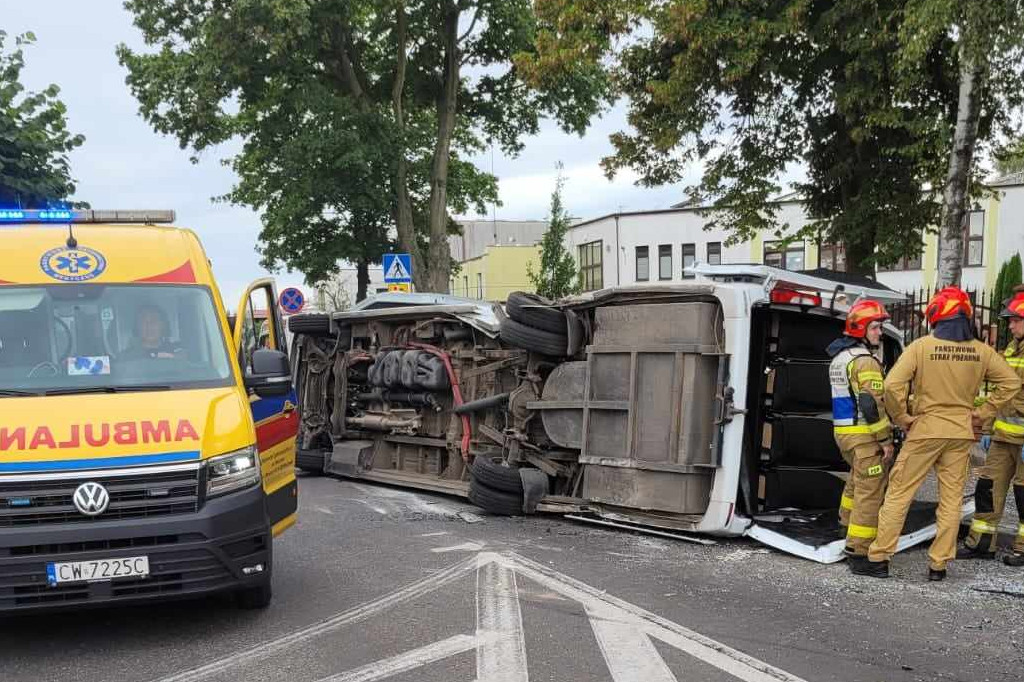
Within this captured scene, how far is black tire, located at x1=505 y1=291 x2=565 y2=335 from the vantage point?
8766 mm

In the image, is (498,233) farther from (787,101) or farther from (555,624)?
(555,624)

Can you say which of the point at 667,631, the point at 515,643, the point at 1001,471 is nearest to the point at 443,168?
the point at 1001,471

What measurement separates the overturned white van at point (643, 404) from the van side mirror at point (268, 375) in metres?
3.17

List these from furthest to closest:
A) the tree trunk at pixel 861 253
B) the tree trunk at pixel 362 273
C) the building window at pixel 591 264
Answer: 1. the building window at pixel 591 264
2. the tree trunk at pixel 362 273
3. the tree trunk at pixel 861 253

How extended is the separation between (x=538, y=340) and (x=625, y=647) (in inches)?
164

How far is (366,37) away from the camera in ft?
81.0

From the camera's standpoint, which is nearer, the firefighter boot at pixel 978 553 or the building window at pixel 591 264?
the firefighter boot at pixel 978 553

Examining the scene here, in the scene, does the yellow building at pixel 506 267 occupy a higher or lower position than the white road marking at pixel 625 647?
higher

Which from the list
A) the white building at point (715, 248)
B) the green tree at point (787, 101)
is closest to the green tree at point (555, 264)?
the white building at point (715, 248)

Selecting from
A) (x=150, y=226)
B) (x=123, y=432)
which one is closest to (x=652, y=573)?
(x=123, y=432)

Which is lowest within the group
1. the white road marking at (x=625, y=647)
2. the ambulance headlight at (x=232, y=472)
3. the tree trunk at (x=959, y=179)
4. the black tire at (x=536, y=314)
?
the white road marking at (x=625, y=647)

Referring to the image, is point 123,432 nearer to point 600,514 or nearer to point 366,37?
point 600,514

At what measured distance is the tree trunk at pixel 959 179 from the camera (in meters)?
11.1

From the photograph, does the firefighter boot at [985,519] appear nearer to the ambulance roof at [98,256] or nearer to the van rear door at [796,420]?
the van rear door at [796,420]
